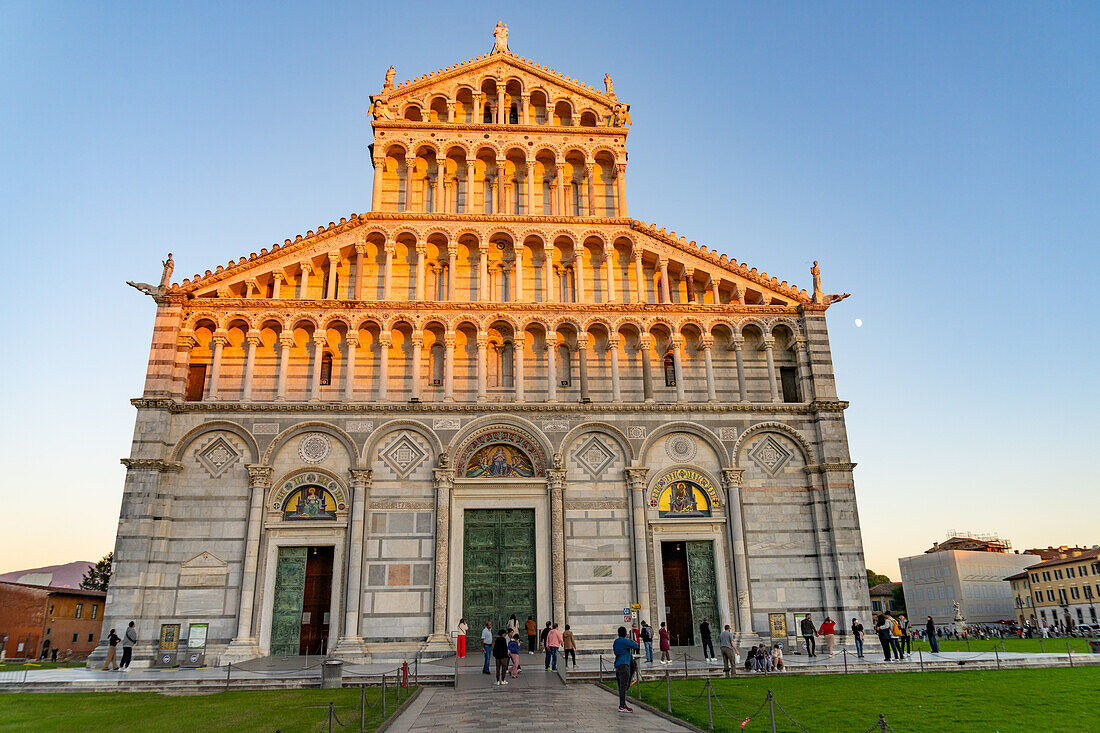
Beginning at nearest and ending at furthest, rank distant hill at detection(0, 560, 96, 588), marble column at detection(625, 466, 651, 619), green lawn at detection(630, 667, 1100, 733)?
green lawn at detection(630, 667, 1100, 733)
marble column at detection(625, 466, 651, 619)
distant hill at detection(0, 560, 96, 588)

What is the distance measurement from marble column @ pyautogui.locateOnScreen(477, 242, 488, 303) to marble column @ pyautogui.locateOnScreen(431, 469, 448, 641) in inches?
259

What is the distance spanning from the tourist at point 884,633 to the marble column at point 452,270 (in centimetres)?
1755

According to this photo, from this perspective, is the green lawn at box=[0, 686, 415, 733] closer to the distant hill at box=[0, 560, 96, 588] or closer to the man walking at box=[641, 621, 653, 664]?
the man walking at box=[641, 621, 653, 664]

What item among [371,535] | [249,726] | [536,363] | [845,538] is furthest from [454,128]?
[249,726]

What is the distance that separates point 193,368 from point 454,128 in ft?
44.2

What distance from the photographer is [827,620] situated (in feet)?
76.4

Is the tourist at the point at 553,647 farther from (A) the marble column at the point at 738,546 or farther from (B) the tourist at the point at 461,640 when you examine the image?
(A) the marble column at the point at 738,546

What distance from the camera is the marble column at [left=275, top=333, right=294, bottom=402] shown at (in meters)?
25.3

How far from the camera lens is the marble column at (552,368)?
1017 inches

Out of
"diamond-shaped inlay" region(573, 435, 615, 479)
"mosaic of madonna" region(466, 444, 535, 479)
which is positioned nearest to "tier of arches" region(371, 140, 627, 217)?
"diamond-shaped inlay" region(573, 435, 615, 479)

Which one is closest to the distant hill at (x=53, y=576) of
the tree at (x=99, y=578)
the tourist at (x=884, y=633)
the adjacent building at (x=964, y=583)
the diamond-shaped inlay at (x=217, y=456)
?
the tree at (x=99, y=578)

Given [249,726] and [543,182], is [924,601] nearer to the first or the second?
[543,182]

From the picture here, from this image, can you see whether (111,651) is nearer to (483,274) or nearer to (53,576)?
(483,274)

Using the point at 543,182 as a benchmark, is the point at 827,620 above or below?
below
